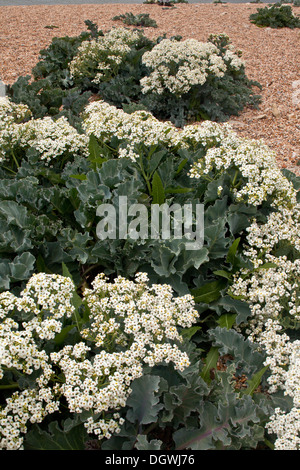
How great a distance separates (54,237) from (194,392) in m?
1.64

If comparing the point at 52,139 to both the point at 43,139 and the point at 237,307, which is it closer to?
the point at 43,139

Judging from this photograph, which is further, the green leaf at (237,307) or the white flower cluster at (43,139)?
the white flower cluster at (43,139)

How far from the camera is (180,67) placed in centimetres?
509

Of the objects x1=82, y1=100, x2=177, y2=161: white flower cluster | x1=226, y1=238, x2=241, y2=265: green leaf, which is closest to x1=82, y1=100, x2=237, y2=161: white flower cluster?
x1=82, y1=100, x2=177, y2=161: white flower cluster

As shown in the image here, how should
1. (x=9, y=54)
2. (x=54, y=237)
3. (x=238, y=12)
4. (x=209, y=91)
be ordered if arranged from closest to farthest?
(x=54, y=237) → (x=209, y=91) → (x=9, y=54) → (x=238, y=12)

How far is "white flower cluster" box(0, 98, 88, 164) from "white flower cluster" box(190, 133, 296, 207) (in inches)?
44.6

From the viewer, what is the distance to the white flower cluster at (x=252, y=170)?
2.90 meters

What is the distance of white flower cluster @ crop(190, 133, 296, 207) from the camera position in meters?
2.90

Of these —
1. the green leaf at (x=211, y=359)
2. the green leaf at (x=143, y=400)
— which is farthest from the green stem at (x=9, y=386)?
the green leaf at (x=211, y=359)

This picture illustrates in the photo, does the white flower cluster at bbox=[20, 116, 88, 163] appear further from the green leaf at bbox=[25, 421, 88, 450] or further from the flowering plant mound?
the green leaf at bbox=[25, 421, 88, 450]

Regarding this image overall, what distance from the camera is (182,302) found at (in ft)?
6.57

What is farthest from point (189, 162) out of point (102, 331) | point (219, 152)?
point (102, 331)

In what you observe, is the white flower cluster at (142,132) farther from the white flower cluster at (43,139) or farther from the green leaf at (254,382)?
the green leaf at (254,382)
